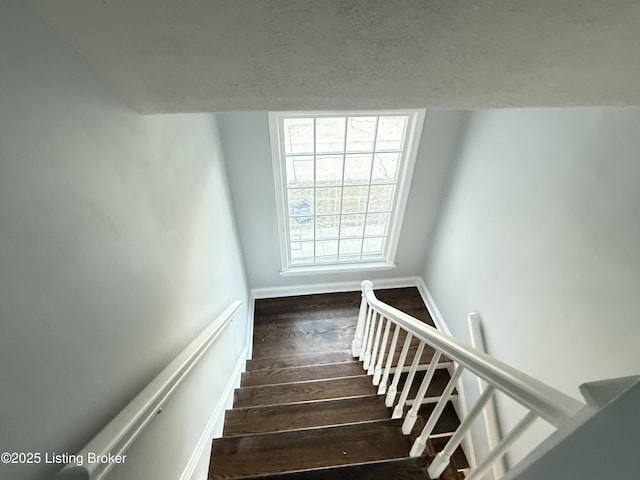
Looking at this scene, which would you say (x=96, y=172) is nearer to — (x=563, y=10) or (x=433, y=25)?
(x=433, y=25)

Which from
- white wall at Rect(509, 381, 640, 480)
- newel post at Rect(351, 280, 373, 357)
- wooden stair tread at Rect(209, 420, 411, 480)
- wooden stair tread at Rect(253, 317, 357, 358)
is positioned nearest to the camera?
white wall at Rect(509, 381, 640, 480)

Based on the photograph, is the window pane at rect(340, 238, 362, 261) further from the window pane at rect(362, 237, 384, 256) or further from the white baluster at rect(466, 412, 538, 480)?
the white baluster at rect(466, 412, 538, 480)

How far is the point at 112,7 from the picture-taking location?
56 centimetres

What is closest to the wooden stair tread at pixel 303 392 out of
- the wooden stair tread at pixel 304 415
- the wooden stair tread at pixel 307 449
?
the wooden stair tread at pixel 304 415

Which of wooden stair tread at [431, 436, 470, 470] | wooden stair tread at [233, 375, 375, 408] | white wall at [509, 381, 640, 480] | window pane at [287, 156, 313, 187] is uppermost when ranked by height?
window pane at [287, 156, 313, 187]

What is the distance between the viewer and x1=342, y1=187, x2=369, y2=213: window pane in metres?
2.95

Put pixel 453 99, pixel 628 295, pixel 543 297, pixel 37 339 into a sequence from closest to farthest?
1. pixel 37 339
2. pixel 453 99
3. pixel 628 295
4. pixel 543 297

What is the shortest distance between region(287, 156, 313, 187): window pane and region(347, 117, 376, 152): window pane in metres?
0.37

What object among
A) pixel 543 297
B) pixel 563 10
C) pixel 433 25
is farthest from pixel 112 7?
pixel 543 297

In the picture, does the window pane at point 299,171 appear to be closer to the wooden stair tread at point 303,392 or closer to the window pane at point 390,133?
the window pane at point 390,133

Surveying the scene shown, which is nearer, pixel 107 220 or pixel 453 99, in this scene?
pixel 107 220

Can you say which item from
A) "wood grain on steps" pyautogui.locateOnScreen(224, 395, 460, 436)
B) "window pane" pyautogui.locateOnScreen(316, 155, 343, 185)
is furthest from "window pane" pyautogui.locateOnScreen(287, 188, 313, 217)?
"wood grain on steps" pyautogui.locateOnScreen(224, 395, 460, 436)

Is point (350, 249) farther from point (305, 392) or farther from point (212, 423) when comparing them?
point (212, 423)

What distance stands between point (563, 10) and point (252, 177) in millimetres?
2362
